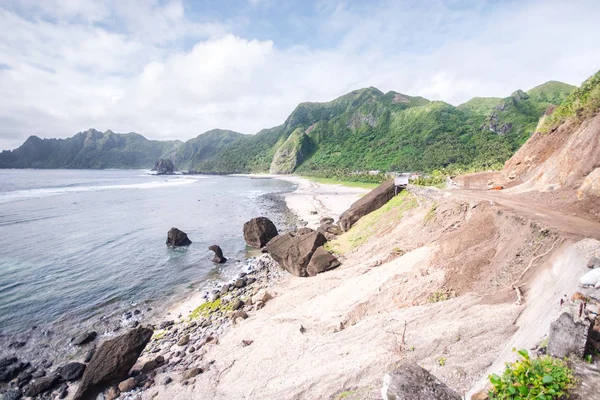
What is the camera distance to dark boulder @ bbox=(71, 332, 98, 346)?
14422mm

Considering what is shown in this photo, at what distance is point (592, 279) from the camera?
5.91 meters

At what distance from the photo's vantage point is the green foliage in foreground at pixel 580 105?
58.6 ft

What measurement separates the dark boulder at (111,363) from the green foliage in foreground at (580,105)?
2820 cm

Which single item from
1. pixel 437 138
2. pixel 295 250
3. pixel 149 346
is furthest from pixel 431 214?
pixel 437 138

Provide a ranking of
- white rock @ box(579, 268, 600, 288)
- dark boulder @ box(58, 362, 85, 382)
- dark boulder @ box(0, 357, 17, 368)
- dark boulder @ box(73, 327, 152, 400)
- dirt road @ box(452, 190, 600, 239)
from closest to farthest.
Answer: white rock @ box(579, 268, 600, 288) → dirt road @ box(452, 190, 600, 239) → dark boulder @ box(73, 327, 152, 400) → dark boulder @ box(58, 362, 85, 382) → dark boulder @ box(0, 357, 17, 368)

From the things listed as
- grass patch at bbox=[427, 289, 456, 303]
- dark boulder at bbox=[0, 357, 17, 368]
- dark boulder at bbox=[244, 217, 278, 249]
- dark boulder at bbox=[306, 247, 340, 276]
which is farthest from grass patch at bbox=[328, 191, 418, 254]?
dark boulder at bbox=[0, 357, 17, 368]

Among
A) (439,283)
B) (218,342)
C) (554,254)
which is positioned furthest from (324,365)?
(554,254)

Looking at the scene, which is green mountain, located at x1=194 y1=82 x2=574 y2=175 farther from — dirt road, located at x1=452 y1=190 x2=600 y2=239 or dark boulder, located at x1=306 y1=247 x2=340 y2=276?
dark boulder, located at x1=306 y1=247 x2=340 y2=276

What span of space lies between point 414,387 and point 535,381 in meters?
1.77

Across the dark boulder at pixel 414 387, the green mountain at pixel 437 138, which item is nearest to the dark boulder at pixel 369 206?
the dark boulder at pixel 414 387

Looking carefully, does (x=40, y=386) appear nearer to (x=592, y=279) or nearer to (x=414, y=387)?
(x=414, y=387)

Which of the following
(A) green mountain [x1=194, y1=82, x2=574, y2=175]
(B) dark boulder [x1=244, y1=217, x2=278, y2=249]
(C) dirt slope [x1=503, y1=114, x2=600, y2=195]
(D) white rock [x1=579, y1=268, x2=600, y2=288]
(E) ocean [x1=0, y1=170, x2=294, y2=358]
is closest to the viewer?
(D) white rock [x1=579, y1=268, x2=600, y2=288]

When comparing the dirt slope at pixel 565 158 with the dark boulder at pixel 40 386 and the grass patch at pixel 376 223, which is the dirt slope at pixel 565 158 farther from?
the dark boulder at pixel 40 386

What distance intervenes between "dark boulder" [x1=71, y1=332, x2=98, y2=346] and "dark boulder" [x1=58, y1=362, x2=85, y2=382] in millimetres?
2073
